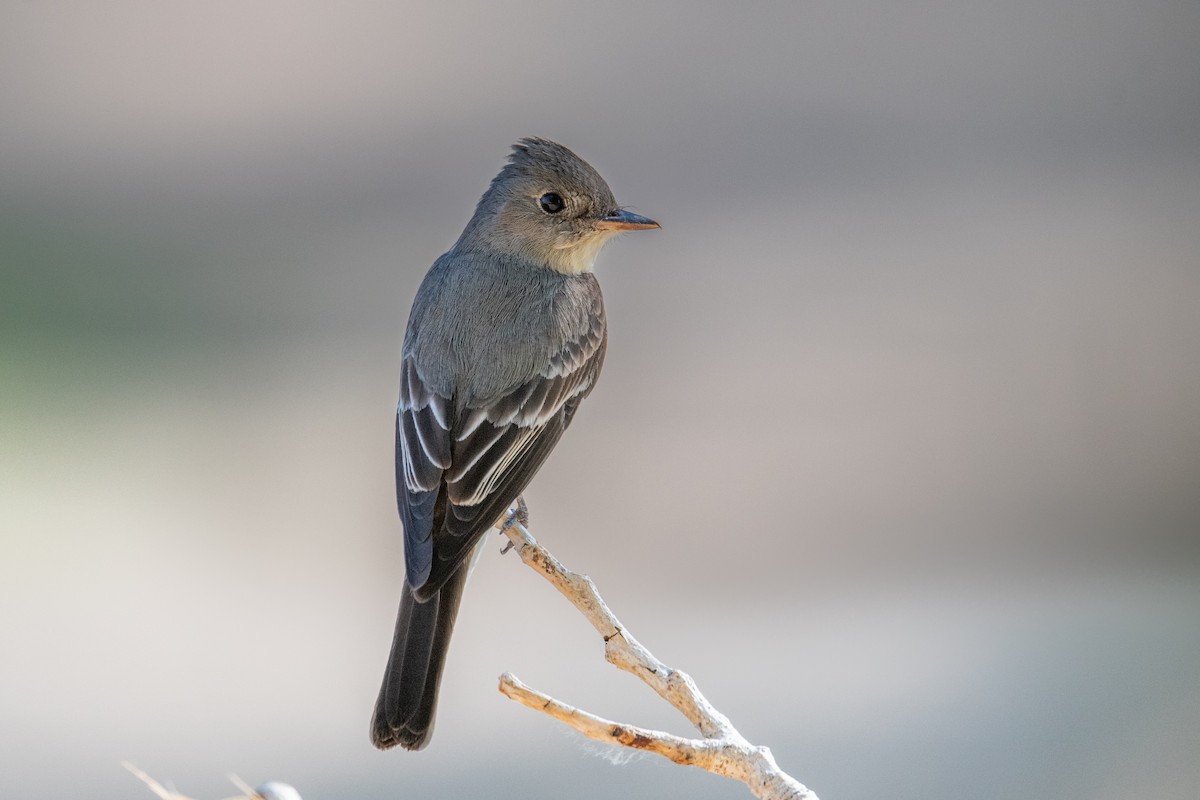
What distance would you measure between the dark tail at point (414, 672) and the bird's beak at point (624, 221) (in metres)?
1.04

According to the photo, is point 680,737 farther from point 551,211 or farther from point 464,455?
point 551,211

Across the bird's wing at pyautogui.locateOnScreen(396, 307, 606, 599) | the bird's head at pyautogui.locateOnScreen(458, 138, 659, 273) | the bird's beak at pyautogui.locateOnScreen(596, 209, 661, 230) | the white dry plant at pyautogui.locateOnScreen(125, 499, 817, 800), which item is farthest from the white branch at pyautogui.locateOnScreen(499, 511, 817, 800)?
the bird's head at pyautogui.locateOnScreen(458, 138, 659, 273)

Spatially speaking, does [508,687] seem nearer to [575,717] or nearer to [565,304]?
[575,717]

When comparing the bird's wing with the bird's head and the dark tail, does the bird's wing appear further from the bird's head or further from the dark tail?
the bird's head

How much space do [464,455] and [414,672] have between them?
1.73 feet

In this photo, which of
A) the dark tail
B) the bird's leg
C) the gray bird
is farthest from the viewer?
the bird's leg

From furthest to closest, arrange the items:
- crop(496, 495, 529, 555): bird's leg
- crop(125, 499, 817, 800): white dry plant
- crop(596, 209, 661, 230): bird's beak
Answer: crop(596, 209, 661, 230): bird's beak, crop(496, 495, 529, 555): bird's leg, crop(125, 499, 817, 800): white dry plant

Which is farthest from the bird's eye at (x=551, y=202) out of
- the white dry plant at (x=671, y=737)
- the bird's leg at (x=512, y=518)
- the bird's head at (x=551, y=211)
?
the white dry plant at (x=671, y=737)

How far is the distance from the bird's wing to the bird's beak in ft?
1.06

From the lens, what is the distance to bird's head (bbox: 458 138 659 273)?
312 cm

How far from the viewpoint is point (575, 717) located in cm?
138

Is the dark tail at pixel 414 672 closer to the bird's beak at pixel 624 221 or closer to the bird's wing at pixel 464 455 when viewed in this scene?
the bird's wing at pixel 464 455

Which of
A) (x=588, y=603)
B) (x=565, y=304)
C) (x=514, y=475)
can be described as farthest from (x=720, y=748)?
(x=565, y=304)

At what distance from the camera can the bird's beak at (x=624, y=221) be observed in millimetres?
3021
